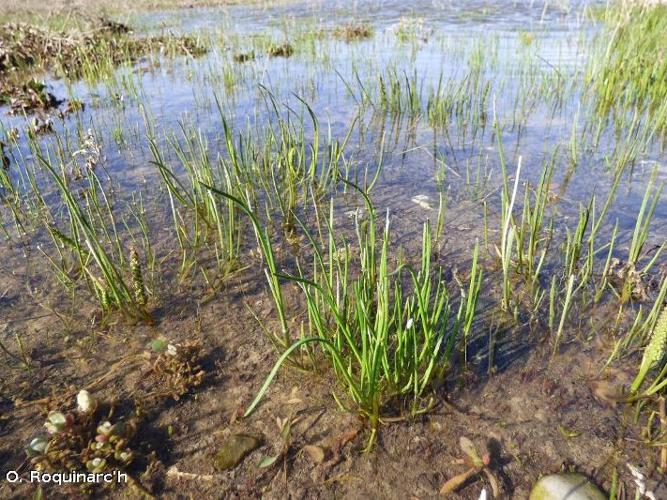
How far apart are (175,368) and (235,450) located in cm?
55

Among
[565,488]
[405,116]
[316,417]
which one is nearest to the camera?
[565,488]

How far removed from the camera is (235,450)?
1.82 metres

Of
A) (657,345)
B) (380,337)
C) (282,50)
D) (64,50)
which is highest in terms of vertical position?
(64,50)

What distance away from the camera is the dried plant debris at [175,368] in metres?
2.07

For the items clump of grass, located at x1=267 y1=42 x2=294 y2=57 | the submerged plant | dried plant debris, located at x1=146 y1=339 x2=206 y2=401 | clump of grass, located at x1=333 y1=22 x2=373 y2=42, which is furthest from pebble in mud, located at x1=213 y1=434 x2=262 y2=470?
clump of grass, located at x1=333 y1=22 x2=373 y2=42

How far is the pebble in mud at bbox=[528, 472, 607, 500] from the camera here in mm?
1591

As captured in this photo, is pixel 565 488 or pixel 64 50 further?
pixel 64 50

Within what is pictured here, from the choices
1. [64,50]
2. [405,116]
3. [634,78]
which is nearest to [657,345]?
[405,116]

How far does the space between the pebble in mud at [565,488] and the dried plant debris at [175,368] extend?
5.03 feet

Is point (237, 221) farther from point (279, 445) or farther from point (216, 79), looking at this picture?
point (216, 79)

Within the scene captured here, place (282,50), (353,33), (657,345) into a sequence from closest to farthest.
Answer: (657,345) < (282,50) < (353,33)

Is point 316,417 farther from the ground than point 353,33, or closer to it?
closer to it

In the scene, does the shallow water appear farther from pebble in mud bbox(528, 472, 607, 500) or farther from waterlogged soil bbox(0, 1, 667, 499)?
pebble in mud bbox(528, 472, 607, 500)

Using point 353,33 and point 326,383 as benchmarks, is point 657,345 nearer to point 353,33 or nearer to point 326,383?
point 326,383
